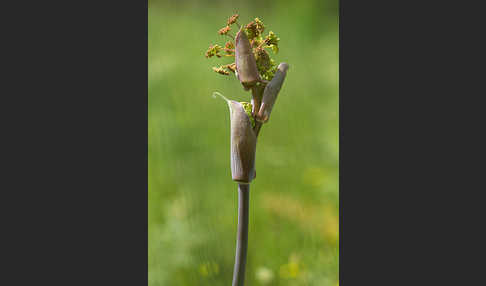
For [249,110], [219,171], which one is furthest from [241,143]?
[219,171]

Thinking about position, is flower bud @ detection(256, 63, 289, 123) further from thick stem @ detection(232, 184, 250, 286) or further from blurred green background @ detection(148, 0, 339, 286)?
blurred green background @ detection(148, 0, 339, 286)

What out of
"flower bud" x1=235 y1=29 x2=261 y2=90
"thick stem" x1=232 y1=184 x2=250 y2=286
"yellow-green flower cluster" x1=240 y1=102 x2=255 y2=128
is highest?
"flower bud" x1=235 y1=29 x2=261 y2=90

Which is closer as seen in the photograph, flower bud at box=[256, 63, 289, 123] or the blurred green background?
flower bud at box=[256, 63, 289, 123]

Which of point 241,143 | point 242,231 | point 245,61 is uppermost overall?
point 245,61

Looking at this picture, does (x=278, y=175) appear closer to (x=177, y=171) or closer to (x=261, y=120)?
(x=177, y=171)

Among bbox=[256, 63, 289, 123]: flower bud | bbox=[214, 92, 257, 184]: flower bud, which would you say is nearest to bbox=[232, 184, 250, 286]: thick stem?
bbox=[214, 92, 257, 184]: flower bud

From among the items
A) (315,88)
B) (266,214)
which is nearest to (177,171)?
(266,214)

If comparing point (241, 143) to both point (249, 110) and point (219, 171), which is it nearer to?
point (249, 110)
